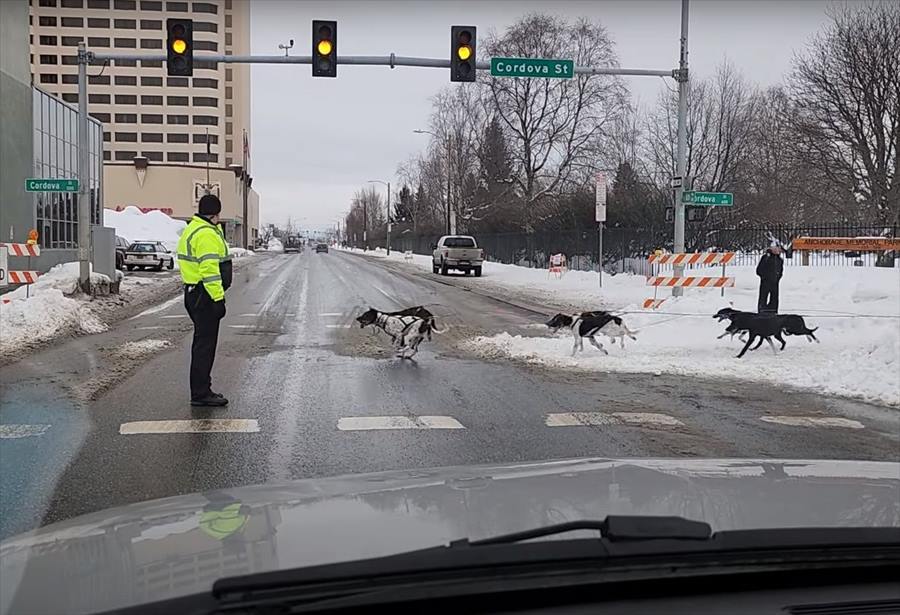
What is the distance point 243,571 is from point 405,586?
1.41ft

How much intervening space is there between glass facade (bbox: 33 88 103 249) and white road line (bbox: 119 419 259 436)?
2709cm

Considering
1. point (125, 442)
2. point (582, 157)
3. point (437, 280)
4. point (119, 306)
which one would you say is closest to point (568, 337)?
point (125, 442)

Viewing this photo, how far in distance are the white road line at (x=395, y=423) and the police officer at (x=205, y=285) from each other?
159cm

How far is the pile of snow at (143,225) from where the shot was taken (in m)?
66.8

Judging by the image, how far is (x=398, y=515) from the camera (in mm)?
2803

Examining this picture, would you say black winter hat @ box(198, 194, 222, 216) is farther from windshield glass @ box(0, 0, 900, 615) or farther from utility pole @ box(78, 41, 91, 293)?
utility pole @ box(78, 41, 91, 293)

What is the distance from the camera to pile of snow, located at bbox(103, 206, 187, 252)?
6681cm

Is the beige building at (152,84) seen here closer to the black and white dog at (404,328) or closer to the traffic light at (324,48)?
the traffic light at (324,48)

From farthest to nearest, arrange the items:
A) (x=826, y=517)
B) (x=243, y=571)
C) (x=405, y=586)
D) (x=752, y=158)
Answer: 1. (x=752, y=158)
2. (x=826, y=517)
3. (x=243, y=571)
4. (x=405, y=586)

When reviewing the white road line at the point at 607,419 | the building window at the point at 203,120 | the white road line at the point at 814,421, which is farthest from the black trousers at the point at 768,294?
the building window at the point at 203,120

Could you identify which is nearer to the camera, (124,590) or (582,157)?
(124,590)

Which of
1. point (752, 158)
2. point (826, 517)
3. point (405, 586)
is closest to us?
point (405, 586)

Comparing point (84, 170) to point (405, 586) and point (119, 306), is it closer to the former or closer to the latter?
point (119, 306)

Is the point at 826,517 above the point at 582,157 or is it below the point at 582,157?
below
